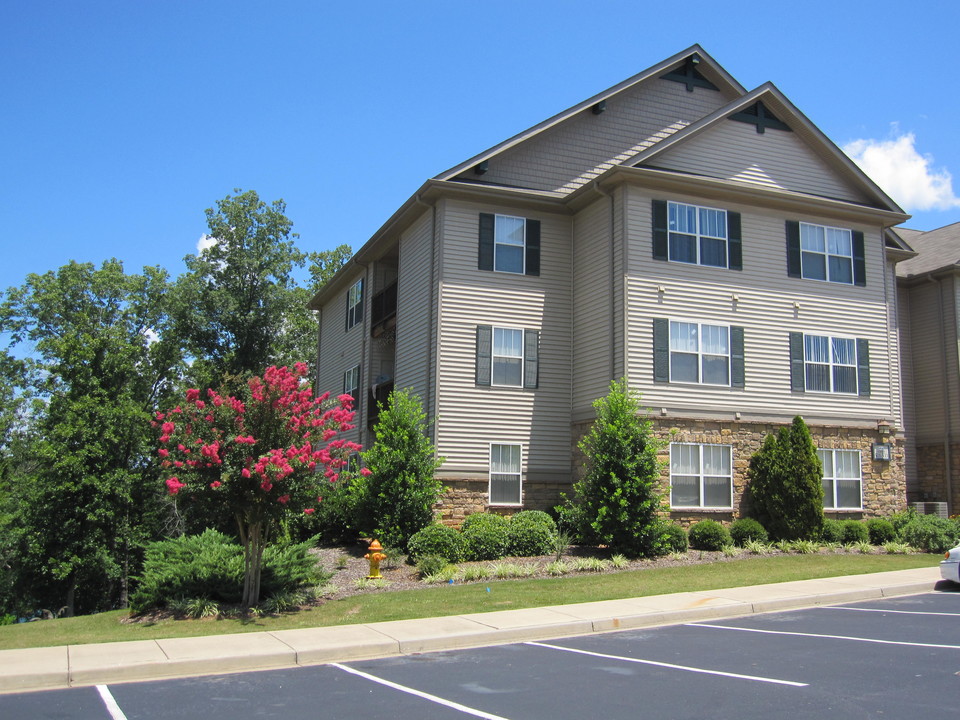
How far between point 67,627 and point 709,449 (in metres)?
15.1

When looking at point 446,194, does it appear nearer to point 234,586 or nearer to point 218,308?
point 234,586

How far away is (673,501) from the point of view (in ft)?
69.6

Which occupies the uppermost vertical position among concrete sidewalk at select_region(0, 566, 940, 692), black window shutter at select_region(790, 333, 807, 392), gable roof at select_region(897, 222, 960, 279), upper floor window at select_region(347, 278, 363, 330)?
gable roof at select_region(897, 222, 960, 279)

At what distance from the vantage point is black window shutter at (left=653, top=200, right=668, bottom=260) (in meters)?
22.0

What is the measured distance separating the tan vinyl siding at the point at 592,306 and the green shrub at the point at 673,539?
4.04 m

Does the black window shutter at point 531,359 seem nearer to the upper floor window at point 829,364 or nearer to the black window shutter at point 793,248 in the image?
the upper floor window at point 829,364

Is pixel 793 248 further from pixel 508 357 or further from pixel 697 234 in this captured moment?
pixel 508 357

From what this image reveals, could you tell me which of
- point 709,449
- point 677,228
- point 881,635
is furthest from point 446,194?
point 881,635

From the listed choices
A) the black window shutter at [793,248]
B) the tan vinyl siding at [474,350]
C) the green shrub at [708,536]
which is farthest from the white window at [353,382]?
the black window shutter at [793,248]

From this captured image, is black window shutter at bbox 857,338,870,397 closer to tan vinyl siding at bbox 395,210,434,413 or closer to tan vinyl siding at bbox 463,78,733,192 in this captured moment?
tan vinyl siding at bbox 463,78,733,192

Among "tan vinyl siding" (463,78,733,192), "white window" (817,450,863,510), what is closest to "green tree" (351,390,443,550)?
"tan vinyl siding" (463,78,733,192)

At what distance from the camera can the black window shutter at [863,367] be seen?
23.7 meters

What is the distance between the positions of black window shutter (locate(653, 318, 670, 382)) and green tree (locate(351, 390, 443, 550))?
592 cm

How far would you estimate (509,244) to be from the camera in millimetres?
23688
